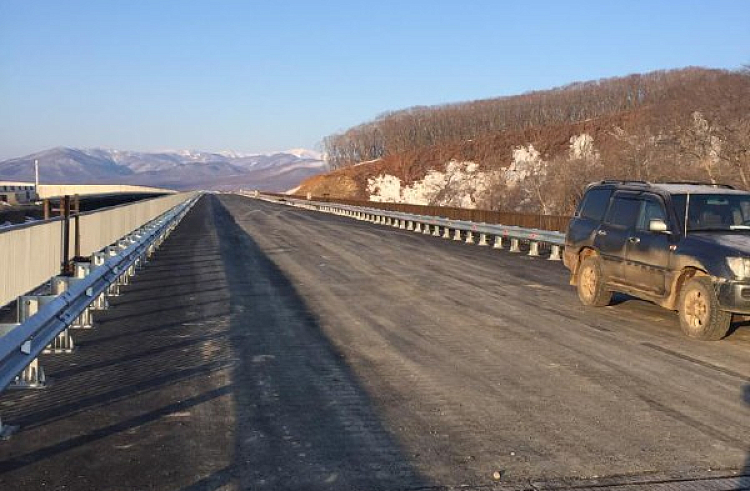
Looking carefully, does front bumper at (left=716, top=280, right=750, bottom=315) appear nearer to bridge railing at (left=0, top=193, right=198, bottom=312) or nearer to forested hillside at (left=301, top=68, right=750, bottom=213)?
bridge railing at (left=0, top=193, right=198, bottom=312)

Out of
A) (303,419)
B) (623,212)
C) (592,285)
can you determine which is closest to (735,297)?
(623,212)

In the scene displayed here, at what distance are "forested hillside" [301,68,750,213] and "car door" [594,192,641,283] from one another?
29.2 metres

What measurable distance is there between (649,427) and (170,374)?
4583 millimetres

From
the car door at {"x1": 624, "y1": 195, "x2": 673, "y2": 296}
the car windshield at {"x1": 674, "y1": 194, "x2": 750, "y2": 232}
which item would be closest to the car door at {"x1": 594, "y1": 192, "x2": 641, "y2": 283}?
the car door at {"x1": 624, "y1": 195, "x2": 673, "y2": 296}

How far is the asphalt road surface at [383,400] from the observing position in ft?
16.4

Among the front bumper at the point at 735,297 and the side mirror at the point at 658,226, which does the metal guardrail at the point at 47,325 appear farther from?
the front bumper at the point at 735,297

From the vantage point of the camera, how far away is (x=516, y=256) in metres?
22.4

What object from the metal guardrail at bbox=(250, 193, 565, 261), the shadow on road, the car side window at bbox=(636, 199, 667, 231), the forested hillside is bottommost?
the shadow on road

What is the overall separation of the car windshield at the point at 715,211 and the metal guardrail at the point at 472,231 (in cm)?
878

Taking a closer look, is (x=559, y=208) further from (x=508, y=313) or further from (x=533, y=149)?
(x=533, y=149)

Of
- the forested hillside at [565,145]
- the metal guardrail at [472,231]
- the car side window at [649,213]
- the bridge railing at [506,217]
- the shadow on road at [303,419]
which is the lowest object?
the shadow on road at [303,419]

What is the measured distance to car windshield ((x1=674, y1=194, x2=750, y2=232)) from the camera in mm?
10500

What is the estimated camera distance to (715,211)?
10.7 m

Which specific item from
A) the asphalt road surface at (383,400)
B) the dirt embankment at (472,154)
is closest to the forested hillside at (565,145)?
the dirt embankment at (472,154)
